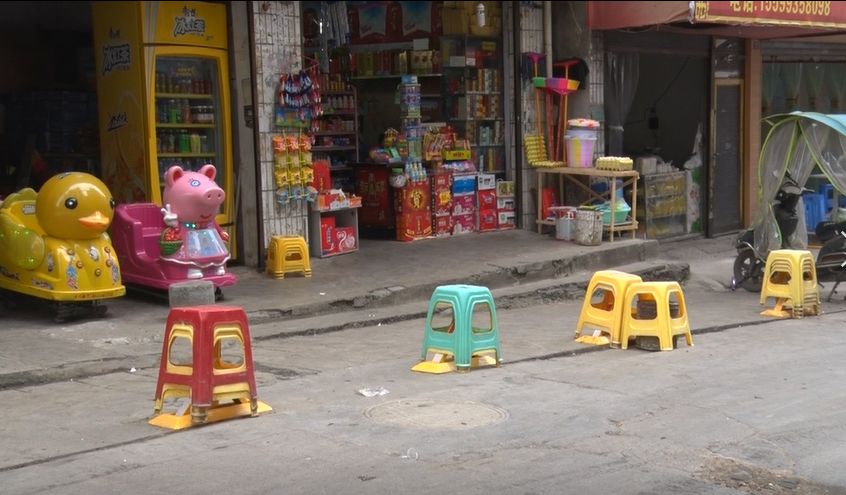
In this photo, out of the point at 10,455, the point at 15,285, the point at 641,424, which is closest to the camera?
the point at 10,455

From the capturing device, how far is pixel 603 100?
52.6 feet

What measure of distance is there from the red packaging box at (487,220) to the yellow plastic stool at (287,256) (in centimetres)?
372

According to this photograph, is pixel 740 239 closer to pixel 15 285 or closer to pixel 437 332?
pixel 437 332

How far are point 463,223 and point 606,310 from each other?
5.35 m

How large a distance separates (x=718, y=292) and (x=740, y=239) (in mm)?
817

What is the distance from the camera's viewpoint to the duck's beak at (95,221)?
32.8 ft

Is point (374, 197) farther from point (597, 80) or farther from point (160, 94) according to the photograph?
point (160, 94)

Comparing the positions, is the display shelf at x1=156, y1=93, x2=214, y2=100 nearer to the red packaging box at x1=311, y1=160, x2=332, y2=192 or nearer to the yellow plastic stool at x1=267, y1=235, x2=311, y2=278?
the red packaging box at x1=311, y1=160, x2=332, y2=192

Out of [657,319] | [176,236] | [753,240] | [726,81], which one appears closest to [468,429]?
[657,319]

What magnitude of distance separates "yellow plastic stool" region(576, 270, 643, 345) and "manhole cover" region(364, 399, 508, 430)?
102 inches

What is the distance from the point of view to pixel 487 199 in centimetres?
1565

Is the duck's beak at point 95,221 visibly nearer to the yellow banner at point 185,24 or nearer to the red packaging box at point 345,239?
the yellow banner at point 185,24

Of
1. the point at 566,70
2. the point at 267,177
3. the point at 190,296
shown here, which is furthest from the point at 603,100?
the point at 190,296

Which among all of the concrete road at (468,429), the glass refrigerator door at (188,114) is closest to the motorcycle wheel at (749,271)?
the concrete road at (468,429)
